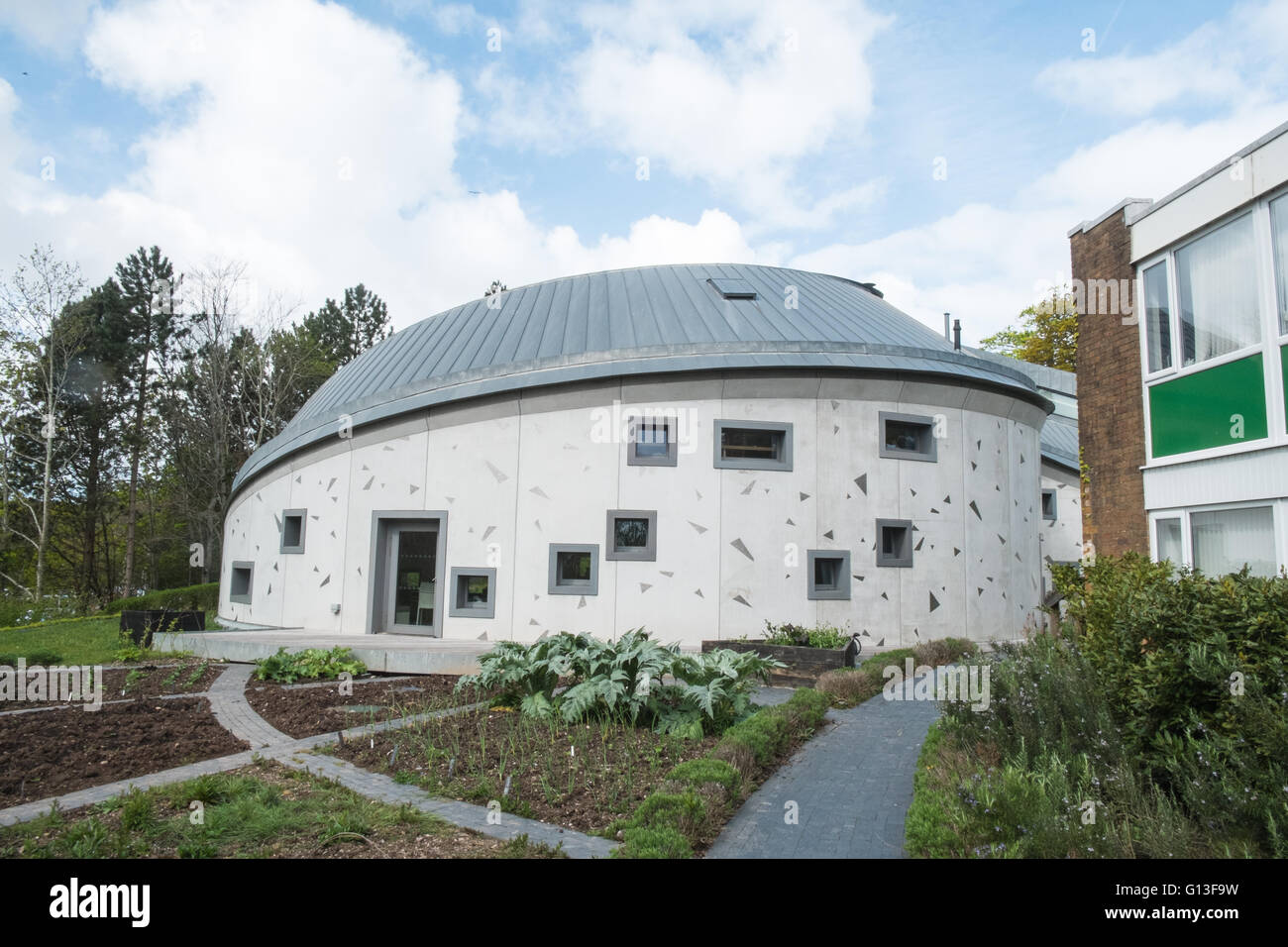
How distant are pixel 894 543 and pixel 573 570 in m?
6.58

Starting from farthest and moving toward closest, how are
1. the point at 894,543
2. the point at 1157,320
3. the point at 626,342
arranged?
the point at 626,342
the point at 894,543
the point at 1157,320

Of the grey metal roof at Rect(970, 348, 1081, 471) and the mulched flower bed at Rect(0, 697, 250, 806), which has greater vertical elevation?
the grey metal roof at Rect(970, 348, 1081, 471)

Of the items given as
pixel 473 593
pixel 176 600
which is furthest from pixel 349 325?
pixel 473 593

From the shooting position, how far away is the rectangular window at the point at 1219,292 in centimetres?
816

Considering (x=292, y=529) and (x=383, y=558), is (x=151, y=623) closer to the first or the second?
(x=292, y=529)

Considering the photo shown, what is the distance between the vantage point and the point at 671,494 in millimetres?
14727

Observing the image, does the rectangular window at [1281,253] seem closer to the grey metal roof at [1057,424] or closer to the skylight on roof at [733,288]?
the grey metal roof at [1057,424]

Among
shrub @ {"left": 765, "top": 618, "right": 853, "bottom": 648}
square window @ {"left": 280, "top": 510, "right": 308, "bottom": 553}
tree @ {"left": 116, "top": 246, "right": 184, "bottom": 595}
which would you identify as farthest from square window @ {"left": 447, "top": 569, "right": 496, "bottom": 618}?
tree @ {"left": 116, "top": 246, "right": 184, "bottom": 595}

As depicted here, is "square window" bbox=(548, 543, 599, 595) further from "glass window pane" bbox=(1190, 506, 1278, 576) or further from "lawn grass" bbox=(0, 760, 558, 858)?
"glass window pane" bbox=(1190, 506, 1278, 576)

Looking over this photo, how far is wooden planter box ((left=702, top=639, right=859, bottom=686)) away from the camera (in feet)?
37.6

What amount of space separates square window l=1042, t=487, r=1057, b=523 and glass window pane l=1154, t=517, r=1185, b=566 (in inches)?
592
